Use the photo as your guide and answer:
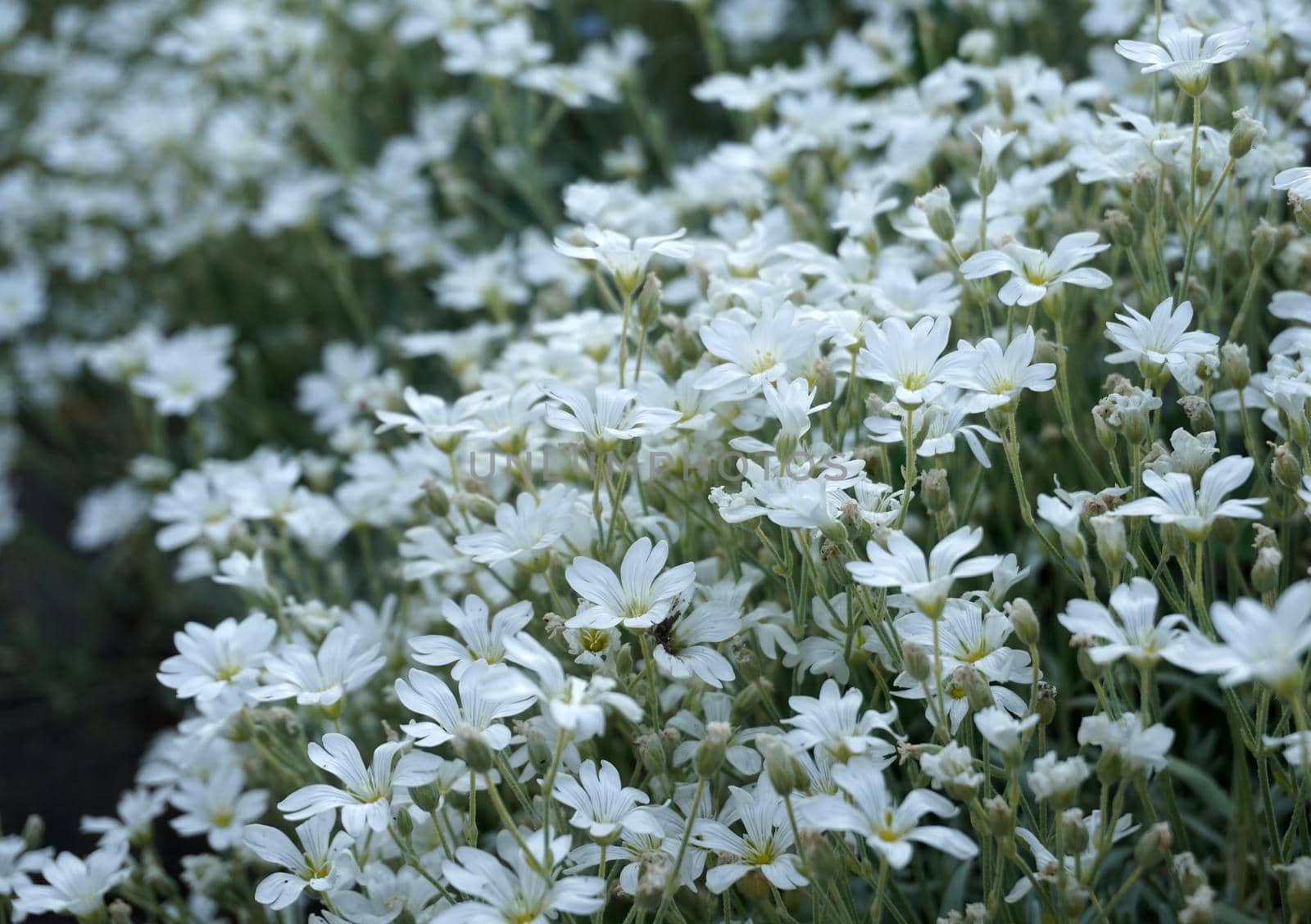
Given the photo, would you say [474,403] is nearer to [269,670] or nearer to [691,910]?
[269,670]

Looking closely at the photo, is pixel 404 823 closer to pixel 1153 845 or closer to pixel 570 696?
pixel 570 696

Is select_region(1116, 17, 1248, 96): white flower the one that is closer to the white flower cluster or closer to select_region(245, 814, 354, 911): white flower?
the white flower cluster

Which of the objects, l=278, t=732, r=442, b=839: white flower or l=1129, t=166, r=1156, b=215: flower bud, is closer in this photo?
l=278, t=732, r=442, b=839: white flower

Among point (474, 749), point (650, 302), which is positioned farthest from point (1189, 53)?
point (474, 749)

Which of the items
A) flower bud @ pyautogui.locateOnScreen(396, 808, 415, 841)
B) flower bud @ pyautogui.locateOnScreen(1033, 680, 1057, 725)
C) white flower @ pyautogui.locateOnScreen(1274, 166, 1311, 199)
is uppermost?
white flower @ pyautogui.locateOnScreen(1274, 166, 1311, 199)

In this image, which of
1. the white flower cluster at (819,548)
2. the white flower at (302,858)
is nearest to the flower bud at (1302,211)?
the white flower cluster at (819,548)

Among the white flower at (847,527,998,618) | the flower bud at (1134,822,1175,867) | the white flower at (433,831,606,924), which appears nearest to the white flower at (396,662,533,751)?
the white flower at (433,831,606,924)

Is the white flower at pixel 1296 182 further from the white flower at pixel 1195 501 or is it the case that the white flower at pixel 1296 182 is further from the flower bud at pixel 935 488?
the flower bud at pixel 935 488
